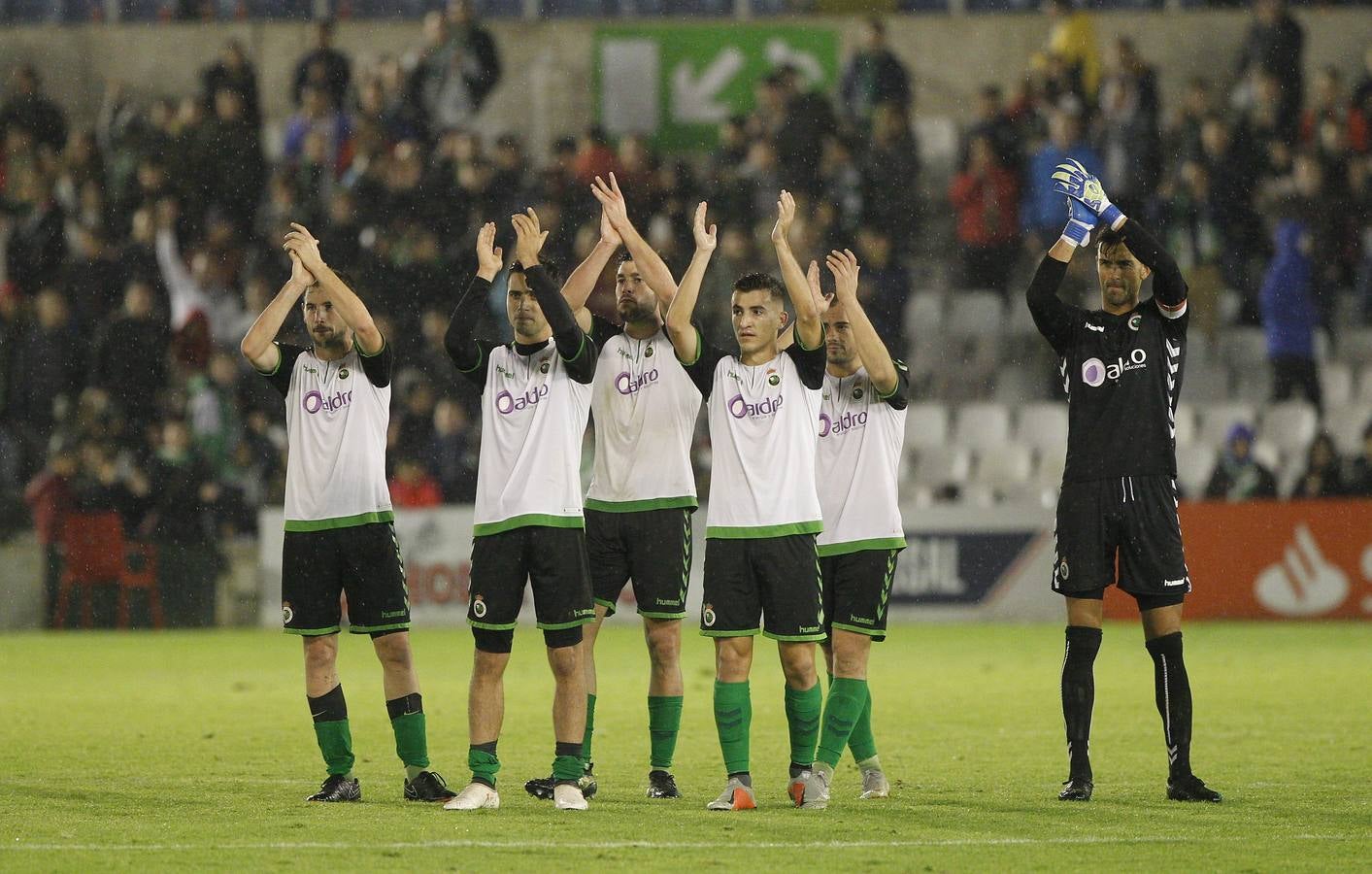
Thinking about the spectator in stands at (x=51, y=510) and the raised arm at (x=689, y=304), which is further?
the spectator in stands at (x=51, y=510)

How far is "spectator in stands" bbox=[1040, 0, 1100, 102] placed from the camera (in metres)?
23.3

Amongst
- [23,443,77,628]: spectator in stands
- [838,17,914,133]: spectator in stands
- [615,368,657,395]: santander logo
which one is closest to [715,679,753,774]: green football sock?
[615,368,657,395]: santander logo

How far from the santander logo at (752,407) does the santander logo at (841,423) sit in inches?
26.6

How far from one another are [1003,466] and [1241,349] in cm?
343

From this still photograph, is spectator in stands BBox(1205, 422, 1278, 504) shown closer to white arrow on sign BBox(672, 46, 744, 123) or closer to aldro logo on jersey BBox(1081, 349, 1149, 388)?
white arrow on sign BBox(672, 46, 744, 123)

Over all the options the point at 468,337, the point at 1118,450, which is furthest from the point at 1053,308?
the point at 468,337

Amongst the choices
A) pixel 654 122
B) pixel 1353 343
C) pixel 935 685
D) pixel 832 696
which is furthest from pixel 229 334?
pixel 832 696

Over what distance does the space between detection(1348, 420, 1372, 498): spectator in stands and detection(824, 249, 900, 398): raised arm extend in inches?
476

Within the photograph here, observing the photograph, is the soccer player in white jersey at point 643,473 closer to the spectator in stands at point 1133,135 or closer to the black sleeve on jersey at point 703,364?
the black sleeve on jersey at point 703,364

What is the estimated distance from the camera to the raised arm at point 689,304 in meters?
8.38

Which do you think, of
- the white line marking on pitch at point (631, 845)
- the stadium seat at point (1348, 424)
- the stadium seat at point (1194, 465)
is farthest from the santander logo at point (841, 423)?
the stadium seat at point (1348, 424)

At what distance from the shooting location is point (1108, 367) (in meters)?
8.85

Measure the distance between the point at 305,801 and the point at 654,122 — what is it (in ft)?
55.9

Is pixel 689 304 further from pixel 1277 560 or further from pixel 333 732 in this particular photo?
pixel 1277 560
